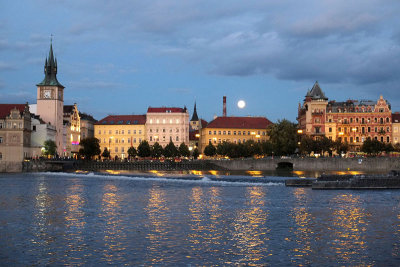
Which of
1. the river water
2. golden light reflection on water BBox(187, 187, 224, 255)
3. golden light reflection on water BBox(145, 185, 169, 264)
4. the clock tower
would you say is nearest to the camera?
the river water

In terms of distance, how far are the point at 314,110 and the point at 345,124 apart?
9.43 meters

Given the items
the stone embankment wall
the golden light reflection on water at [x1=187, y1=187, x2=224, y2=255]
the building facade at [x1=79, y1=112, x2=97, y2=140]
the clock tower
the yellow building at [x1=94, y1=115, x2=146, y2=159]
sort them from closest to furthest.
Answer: the golden light reflection on water at [x1=187, y1=187, x2=224, y2=255] < the stone embankment wall < the clock tower < the yellow building at [x1=94, y1=115, x2=146, y2=159] < the building facade at [x1=79, y1=112, x2=97, y2=140]

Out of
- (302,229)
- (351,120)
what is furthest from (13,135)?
(302,229)

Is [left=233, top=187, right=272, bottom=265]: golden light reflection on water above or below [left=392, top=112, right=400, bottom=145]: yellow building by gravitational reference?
below

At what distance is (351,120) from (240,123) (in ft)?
134

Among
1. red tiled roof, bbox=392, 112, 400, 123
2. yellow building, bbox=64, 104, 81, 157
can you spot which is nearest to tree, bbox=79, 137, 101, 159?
yellow building, bbox=64, 104, 81, 157

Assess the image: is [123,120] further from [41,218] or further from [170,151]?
[41,218]

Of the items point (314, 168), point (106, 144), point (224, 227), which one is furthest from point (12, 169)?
point (224, 227)

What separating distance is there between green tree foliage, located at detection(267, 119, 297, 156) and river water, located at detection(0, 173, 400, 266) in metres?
92.0

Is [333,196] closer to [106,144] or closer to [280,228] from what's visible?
[280,228]

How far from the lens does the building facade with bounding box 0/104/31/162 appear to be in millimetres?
130250

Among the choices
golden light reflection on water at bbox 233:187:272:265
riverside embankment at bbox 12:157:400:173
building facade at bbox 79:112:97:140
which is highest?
building facade at bbox 79:112:97:140

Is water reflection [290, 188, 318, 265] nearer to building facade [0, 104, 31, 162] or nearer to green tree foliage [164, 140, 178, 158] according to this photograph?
building facade [0, 104, 31, 162]

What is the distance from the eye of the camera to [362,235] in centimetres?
2784
